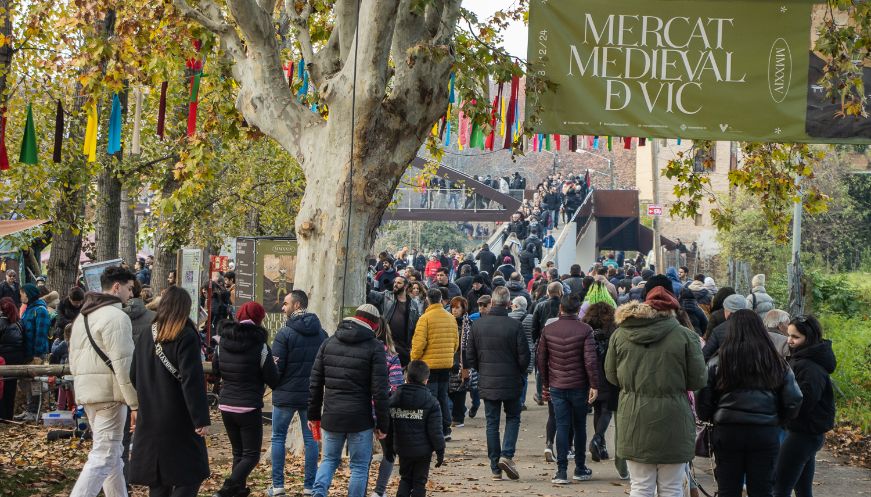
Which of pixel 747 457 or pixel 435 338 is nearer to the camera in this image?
pixel 747 457

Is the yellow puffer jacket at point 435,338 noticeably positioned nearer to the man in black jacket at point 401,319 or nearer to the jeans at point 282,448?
the man in black jacket at point 401,319

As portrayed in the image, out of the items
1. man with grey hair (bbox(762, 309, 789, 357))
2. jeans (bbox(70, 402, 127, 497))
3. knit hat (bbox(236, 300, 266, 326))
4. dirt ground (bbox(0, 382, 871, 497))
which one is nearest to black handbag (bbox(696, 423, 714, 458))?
man with grey hair (bbox(762, 309, 789, 357))

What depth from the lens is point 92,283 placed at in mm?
19078

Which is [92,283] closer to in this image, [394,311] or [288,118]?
[394,311]

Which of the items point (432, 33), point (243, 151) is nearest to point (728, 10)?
point (432, 33)

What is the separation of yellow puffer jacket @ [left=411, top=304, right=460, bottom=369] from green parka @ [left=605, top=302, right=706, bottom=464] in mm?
5144

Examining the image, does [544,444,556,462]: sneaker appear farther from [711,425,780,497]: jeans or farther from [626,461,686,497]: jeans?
[711,425,780,497]: jeans

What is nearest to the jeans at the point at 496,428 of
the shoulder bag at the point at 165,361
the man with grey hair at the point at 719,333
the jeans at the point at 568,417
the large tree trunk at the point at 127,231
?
the jeans at the point at 568,417

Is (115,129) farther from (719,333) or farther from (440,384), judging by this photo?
(719,333)

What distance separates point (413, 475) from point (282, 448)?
1.51 m

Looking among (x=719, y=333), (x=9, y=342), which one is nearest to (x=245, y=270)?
(x=9, y=342)

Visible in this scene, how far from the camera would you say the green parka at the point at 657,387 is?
307 inches

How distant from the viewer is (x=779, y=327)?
9.77m

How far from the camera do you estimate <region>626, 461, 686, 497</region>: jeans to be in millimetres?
7906
